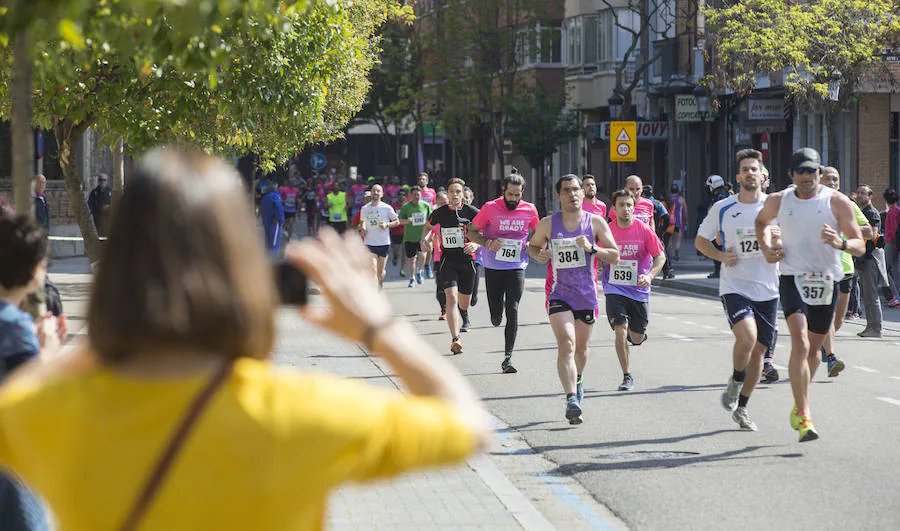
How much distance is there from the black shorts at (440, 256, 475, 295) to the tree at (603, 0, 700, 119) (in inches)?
877

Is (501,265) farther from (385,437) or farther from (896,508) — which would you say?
(385,437)

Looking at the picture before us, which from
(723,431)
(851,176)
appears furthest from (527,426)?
(851,176)

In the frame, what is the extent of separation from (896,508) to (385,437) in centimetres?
587

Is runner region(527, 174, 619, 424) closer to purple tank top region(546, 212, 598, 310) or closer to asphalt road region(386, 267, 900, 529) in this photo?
purple tank top region(546, 212, 598, 310)

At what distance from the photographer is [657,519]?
723 centimetres

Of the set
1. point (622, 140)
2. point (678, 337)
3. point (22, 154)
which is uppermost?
point (622, 140)

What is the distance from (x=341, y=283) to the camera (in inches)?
86.1

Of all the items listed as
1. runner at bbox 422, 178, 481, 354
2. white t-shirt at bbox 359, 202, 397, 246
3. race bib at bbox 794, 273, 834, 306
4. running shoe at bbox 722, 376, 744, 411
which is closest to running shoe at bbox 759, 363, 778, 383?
running shoe at bbox 722, 376, 744, 411

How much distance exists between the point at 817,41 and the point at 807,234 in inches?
826

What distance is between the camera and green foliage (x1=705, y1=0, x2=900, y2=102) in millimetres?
29156

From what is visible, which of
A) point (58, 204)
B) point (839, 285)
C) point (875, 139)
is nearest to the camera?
point (839, 285)

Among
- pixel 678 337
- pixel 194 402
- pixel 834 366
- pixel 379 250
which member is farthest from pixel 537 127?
pixel 194 402

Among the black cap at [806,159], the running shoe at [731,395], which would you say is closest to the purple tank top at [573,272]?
the running shoe at [731,395]

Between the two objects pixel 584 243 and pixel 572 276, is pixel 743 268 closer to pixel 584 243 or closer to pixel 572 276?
pixel 584 243
